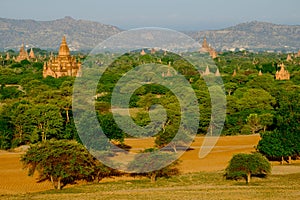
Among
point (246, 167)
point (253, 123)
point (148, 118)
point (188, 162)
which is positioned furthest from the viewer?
point (253, 123)

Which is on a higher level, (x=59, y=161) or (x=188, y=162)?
(x=59, y=161)

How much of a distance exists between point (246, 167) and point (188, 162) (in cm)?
651

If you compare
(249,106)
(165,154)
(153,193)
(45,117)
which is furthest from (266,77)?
(153,193)

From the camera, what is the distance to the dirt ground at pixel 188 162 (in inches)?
995

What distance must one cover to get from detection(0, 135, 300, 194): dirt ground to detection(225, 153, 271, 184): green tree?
252 centimetres

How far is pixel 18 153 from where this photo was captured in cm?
3388

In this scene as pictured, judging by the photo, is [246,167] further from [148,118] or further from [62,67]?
[62,67]

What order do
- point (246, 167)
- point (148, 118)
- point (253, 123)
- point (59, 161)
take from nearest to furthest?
point (59, 161) < point (246, 167) < point (148, 118) < point (253, 123)

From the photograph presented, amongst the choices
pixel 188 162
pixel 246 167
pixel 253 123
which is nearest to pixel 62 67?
pixel 253 123

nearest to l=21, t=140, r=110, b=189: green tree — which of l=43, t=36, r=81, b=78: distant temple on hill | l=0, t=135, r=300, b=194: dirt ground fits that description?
l=0, t=135, r=300, b=194: dirt ground

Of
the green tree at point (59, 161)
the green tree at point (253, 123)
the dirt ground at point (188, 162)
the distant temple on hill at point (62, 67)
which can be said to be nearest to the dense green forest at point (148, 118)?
the green tree at point (253, 123)

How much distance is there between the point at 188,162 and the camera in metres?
30.7

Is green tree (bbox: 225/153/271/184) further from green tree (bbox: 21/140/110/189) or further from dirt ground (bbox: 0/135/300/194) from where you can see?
green tree (bbox: 21/140/110/189)

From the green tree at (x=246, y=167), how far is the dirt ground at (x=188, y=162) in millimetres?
2522
